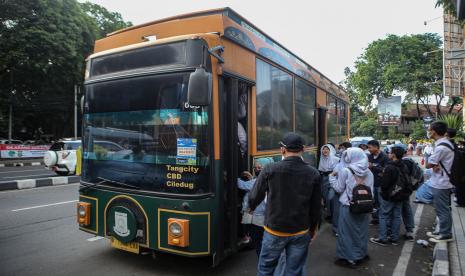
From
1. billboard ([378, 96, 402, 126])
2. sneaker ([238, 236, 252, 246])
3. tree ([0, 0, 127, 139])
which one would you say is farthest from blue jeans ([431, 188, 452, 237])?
billboard ([378, 96, 402, 126])

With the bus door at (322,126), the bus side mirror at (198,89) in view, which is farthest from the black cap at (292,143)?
the bus door at (322,126)

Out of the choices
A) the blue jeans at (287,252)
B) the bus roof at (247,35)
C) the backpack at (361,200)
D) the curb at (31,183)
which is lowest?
the curb at (31,183)

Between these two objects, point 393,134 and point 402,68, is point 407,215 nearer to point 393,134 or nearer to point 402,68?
point 402,68

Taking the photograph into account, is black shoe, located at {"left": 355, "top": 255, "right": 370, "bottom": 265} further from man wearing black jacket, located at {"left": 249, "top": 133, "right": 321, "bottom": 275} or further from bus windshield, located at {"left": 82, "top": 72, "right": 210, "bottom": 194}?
bus windshield, located at {"left": 82, "top": 72, "right": 210, "bottom": 194}

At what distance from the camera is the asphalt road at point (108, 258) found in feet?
14.9

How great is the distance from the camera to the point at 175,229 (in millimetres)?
3859

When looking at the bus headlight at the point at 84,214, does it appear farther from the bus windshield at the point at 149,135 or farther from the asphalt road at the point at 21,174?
the asphalt road at the point at 21,174

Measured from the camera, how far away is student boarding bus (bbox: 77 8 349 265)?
3879mm

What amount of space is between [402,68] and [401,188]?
3285 centimetres

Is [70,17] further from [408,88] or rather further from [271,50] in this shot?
[408,88]

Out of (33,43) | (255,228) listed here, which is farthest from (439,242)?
(33,43)

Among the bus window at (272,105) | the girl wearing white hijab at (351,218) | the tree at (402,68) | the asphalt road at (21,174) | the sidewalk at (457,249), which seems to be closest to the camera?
the sidewalk at (457,249)

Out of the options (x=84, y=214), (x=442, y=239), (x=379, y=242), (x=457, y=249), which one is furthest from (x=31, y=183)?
(x=457, y=249)

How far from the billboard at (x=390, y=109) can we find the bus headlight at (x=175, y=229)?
123 ft
